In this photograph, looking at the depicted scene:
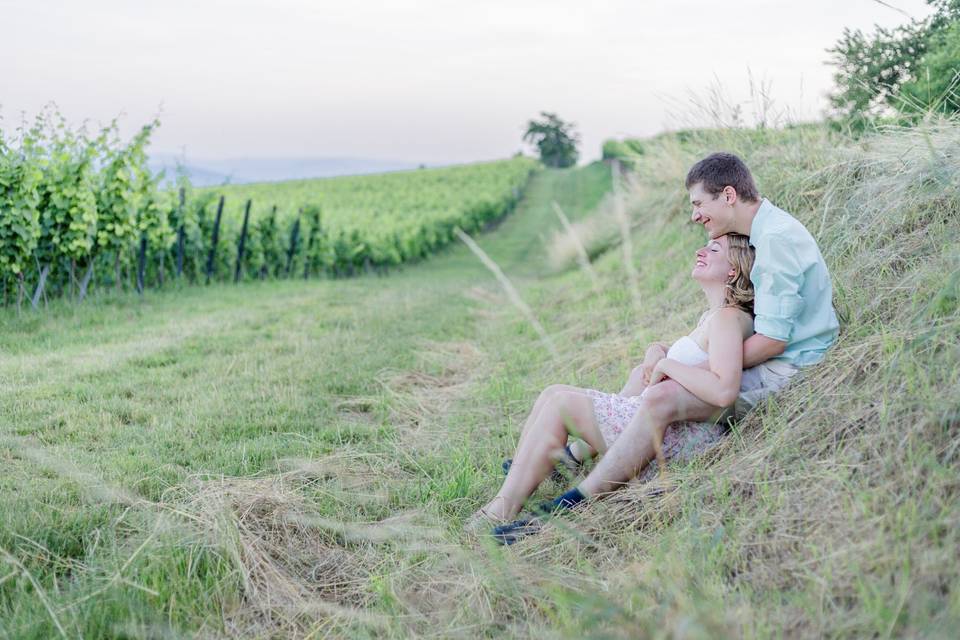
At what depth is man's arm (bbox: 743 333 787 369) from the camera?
10.3ft

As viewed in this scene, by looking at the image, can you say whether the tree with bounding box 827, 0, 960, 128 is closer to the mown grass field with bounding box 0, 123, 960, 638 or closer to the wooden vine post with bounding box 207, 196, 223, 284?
the mown grass field with bounding box 0, 123, 960, 638

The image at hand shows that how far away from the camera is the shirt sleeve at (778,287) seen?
309 centimetres

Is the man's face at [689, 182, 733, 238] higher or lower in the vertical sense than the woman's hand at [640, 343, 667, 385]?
higher

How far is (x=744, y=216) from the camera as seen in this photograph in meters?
3.34

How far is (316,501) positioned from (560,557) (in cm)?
126

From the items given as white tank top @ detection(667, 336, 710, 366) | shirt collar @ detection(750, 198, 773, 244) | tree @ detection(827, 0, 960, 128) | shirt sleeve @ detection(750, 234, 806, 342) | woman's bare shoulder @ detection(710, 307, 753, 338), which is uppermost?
tree @ detection(827, 0, 960, 128)

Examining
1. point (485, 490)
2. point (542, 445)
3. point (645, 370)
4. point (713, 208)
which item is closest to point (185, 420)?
point (485, 490)

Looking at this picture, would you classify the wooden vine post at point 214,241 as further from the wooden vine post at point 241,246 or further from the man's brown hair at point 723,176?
the man's brown hair at point 723,176

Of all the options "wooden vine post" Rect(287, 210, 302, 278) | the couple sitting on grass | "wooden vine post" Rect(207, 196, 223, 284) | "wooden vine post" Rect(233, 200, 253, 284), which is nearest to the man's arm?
the couple sitting on grass

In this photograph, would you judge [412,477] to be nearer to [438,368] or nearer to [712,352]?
[712,352]

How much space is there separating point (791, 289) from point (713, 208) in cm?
49

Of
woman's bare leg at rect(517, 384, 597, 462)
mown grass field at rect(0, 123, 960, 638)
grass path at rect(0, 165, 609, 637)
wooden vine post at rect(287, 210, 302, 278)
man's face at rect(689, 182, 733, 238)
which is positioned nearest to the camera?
mown grass field at rect(0, 123, 960, 638)

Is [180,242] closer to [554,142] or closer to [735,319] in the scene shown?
[735,319]

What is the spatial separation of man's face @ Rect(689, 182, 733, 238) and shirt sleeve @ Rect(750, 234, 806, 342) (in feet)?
0.76
